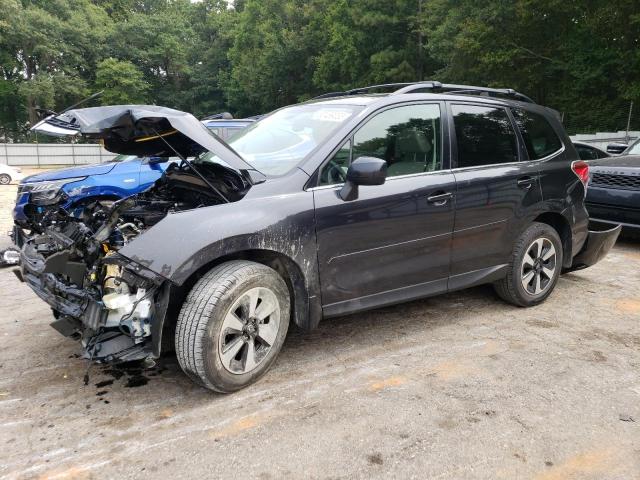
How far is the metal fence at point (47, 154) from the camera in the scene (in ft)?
94.0

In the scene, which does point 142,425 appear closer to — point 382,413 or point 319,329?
point 382,413

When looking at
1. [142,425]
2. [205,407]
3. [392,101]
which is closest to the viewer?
[142,425]

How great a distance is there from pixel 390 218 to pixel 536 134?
1.91 m

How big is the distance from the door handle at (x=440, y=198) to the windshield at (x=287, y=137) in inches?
31.8

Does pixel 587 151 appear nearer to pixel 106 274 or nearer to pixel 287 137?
pixel 287 137

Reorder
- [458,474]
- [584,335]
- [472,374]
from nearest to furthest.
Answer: [458,474]
[472,374]
[584,335]

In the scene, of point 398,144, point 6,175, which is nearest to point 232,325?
point 398,144

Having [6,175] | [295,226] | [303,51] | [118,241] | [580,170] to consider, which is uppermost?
[303,51]

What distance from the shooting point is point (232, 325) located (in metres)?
2.84

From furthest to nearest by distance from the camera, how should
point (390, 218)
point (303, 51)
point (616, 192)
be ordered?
point (303, 51) < point (616, 192) < point (390, 218)

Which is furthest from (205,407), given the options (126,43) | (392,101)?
(126,43)

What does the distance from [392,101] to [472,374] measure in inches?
76.6

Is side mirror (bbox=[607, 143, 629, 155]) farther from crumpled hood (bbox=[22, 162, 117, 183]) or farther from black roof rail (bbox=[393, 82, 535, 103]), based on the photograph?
crumpled hood (bbox=[22, 162, 117, 183])

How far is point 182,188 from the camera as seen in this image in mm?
3627
